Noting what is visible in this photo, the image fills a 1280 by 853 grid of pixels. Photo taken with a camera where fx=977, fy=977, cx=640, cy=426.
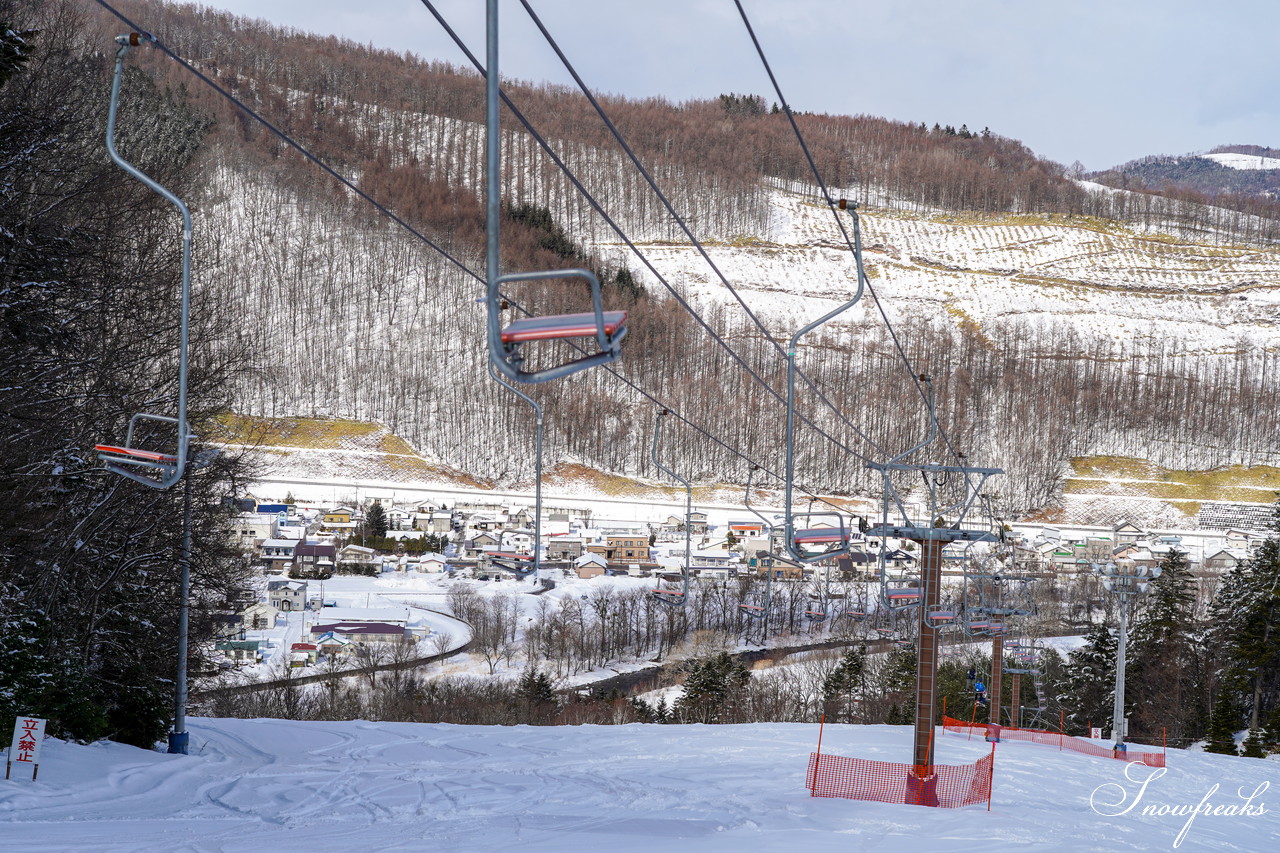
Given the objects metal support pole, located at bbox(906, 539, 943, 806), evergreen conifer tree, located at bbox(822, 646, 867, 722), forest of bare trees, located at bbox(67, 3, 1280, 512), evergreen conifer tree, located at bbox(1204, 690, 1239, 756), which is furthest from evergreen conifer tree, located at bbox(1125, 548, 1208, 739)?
forest of bare trees, located at bbox(67, 3, 1280, 512)

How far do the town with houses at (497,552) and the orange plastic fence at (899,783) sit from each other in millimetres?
24966

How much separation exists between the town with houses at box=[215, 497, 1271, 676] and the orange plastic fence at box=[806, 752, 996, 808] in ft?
81.9

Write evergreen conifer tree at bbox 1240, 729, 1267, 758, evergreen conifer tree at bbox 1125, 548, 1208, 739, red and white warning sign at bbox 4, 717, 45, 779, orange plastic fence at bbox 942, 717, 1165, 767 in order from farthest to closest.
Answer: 1. evergreen conifer tree at bbox 1125, 548, 1208, 739
2. evergreen conifer tree at bbox 1240, 729, 1267, 758
3. orange plastic fence at bbox 942, 717, 1165, 767
4. red and white warning sign at bbox 4, 717, 45, 779

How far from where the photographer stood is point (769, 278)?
3937 inches

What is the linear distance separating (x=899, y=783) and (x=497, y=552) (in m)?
29.0

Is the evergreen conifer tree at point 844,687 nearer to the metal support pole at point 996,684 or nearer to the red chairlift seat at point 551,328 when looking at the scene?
the metal support pole at point 996,684

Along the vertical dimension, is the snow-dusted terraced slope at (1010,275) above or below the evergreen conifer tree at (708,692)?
above

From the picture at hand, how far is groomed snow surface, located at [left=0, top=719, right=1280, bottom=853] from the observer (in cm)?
794

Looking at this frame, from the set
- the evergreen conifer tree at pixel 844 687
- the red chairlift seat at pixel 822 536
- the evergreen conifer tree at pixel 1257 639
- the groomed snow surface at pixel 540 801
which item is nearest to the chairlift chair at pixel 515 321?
the red chairlift seat at pixel 822 536

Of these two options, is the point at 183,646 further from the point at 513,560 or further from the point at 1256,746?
the point at 1256,746

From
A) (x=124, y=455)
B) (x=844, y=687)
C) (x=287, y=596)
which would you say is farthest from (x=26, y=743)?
(x=287, y=596)

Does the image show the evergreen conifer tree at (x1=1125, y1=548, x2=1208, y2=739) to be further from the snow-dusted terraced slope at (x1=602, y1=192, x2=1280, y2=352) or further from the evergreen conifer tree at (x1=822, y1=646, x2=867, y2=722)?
the snow-dusted terraced slope at (x1=602, y1=192, x2=1280, y2=352)

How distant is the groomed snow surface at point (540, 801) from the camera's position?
794 centimetres

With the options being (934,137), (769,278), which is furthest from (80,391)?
(934,137)
